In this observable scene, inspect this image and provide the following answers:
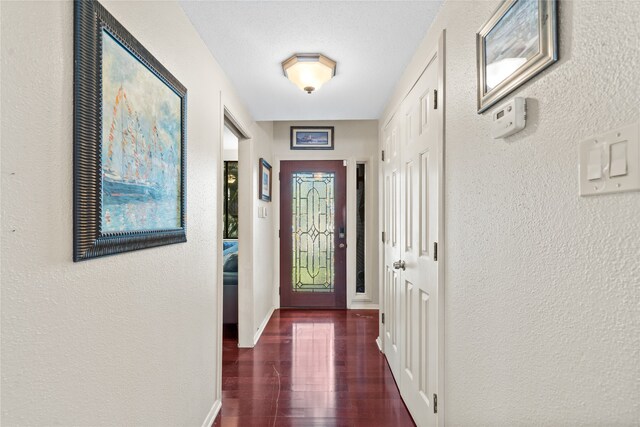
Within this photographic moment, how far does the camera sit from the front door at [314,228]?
175 inches

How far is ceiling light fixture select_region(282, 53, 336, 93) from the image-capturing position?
6.70 feet

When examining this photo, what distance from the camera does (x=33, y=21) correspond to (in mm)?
771

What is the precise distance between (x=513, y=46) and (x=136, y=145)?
4.01 feet

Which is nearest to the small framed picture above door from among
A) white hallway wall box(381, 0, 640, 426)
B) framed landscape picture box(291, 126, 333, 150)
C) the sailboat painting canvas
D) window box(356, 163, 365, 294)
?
framed landscape picture box(291, 126, 333, 150)

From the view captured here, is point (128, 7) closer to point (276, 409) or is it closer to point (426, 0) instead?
point (426, 0)

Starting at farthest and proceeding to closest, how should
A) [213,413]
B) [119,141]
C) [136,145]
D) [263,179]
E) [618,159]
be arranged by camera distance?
[263,179] → [213,413] → [136,145] → [119,141] → [618,159]

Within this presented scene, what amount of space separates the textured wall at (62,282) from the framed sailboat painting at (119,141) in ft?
0.12

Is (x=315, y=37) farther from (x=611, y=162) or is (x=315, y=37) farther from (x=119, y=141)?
(x=611, y=162)

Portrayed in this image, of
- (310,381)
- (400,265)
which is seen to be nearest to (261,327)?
(310,381)

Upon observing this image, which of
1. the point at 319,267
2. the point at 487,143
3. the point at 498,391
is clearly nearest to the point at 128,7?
the point at 487,143

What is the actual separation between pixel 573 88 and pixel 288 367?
2656 mm

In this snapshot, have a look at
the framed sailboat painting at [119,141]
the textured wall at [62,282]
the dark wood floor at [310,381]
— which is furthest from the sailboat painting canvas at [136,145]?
the dark wood floor at [310,381]

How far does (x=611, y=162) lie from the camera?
623 mm

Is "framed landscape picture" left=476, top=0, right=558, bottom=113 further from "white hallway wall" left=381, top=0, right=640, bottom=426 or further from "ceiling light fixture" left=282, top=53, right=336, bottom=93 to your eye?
"ceiling light fixture" left=282, top=53, right=336, bottom=93
